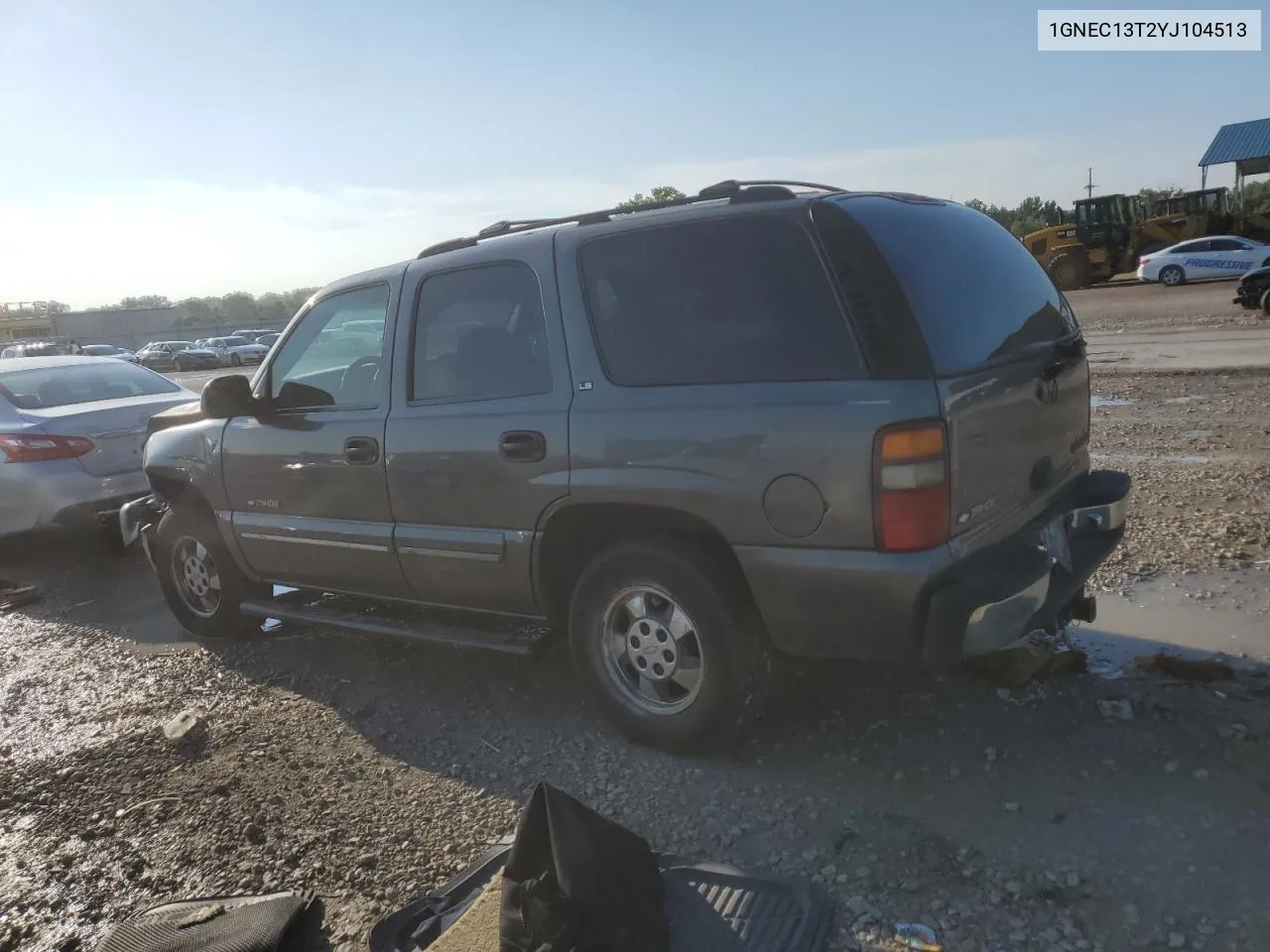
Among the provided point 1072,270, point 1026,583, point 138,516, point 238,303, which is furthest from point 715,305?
point 238,303

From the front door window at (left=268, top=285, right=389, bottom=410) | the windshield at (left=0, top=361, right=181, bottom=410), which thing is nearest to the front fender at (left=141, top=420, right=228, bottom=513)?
the front door window at (left=268, top=285, right=389, bottom=410)

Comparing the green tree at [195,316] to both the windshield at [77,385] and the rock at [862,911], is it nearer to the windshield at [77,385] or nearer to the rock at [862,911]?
Result: the windshield at [77,385]

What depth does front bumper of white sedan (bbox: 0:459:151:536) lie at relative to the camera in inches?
282

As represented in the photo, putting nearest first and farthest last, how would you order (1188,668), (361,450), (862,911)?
(862,911)
(1188,668)
(361,450)

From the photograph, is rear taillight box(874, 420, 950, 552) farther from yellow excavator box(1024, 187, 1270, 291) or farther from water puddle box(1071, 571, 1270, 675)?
yellow excavator box(1024, 187, 1270, 291)

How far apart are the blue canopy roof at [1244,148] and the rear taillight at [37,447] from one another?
51.0 meters

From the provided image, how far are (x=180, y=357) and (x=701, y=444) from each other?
5157cm

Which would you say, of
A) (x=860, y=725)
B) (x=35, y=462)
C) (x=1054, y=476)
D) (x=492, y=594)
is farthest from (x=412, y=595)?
(x=35, y=462)

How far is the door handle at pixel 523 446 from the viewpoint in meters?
3.79

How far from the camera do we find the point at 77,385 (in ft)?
26.6

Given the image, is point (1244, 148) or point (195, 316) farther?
point (195, 316)

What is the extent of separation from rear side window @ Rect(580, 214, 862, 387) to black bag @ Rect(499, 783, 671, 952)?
1505mm

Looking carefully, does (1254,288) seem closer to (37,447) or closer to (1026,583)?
(1026,583)

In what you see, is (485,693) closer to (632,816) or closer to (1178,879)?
(632,816)
